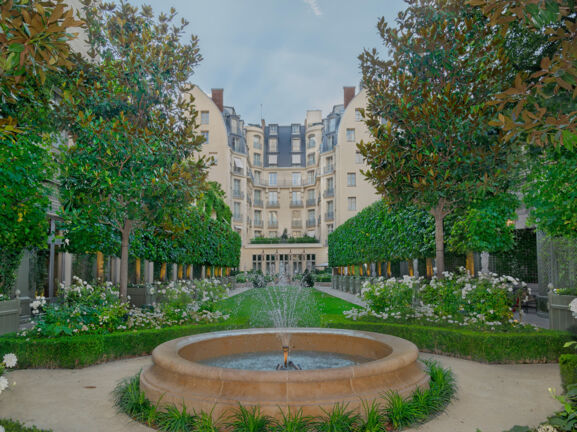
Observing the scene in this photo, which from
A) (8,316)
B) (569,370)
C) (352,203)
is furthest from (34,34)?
(352,203)

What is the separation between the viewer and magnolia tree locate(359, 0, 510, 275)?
34.2 ft

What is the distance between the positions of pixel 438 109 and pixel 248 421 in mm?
8535

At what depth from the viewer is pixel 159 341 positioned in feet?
31.5

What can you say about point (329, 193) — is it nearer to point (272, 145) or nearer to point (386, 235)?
A: point (272, 145)

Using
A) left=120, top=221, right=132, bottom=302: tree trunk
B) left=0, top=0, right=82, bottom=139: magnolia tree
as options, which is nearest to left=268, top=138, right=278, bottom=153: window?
left=120, top=221, right=132, bottom=302: tree trunk

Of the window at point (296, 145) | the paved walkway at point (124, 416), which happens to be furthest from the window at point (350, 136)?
the paved walkway at point (124, 416)

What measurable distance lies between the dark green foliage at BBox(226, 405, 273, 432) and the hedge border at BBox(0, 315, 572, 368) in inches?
191

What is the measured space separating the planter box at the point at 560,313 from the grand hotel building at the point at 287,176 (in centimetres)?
3701

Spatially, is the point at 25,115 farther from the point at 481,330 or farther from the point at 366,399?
the point at 481,330

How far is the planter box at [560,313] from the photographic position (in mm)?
9686

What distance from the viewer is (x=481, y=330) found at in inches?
360

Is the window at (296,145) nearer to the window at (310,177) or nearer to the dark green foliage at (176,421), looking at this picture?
the window at (310,177)

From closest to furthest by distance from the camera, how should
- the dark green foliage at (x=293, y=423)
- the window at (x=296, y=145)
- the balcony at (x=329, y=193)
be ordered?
the dark green foliage at (x=293, y=423), the balcony at (x=329, y=193), the window at (x=296, y=145)

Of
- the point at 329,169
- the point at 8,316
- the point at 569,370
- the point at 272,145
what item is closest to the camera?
the point at 569,370
